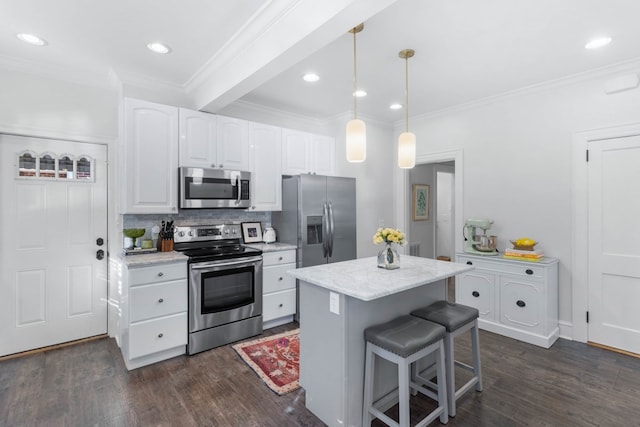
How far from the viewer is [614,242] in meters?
3.12

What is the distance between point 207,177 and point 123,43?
135 cm

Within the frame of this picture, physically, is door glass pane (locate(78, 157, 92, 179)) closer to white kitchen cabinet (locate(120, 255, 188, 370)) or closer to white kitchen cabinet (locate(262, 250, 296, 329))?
white kitchen cabinet (locate(120, 255, 188, 370))

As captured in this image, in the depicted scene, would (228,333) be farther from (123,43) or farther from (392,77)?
(392,77)

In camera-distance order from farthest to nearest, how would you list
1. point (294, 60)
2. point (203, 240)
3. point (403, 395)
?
point (203, 240), point (294, 60), point (403, 395)

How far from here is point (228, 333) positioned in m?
3.25

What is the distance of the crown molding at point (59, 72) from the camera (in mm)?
2910

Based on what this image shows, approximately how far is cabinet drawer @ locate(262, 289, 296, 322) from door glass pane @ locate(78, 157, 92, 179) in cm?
227

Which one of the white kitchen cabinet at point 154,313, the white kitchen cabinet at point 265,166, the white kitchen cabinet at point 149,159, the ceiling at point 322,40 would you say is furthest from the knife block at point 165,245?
the ceiling at point 322,40

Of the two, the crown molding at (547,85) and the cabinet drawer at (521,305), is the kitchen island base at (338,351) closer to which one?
the cabinet drawer at (521,305)

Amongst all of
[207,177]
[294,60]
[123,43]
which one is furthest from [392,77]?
[123,43]

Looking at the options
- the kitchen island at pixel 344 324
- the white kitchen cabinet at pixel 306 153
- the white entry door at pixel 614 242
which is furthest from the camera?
the white kitchen cabinet at pixel 306 153

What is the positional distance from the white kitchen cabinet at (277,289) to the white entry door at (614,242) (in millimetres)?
3155

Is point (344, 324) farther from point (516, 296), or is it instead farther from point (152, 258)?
point (516, 296)

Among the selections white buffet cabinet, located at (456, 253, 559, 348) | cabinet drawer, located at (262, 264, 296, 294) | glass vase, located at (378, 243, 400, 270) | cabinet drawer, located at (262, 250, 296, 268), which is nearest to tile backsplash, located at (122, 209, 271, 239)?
cabinet drawer, located at (262, 250, 296, 268)
